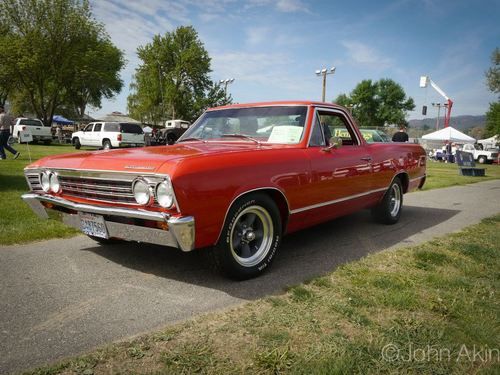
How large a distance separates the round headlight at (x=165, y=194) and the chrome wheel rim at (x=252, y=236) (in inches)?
26.5

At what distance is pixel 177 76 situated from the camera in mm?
53875

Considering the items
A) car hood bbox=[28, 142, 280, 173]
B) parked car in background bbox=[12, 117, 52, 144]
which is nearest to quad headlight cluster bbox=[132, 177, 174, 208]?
car hood bbox=[28, 142, 280, 173]

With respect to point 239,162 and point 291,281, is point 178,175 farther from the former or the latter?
point 291,281

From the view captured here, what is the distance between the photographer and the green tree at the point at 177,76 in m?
53.2

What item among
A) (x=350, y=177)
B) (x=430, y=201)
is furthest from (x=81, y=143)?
(x=350, y=177)

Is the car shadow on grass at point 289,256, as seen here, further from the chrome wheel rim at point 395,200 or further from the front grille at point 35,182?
the front grille at point 35,182

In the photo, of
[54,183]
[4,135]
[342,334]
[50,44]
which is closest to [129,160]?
[54,183]

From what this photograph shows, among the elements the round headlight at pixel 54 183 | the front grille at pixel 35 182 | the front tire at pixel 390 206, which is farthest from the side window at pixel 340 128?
the front grille at pixel 35 182

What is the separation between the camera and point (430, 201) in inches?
333

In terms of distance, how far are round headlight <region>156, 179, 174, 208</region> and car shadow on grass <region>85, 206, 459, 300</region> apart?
66cm

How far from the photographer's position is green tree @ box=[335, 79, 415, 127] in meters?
78.4

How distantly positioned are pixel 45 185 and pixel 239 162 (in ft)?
6.37

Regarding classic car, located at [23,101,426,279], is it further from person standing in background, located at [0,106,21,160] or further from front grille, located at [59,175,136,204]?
person standing in background, located at [0,106,21,160]

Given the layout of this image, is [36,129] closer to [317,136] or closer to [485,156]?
[317,136]
